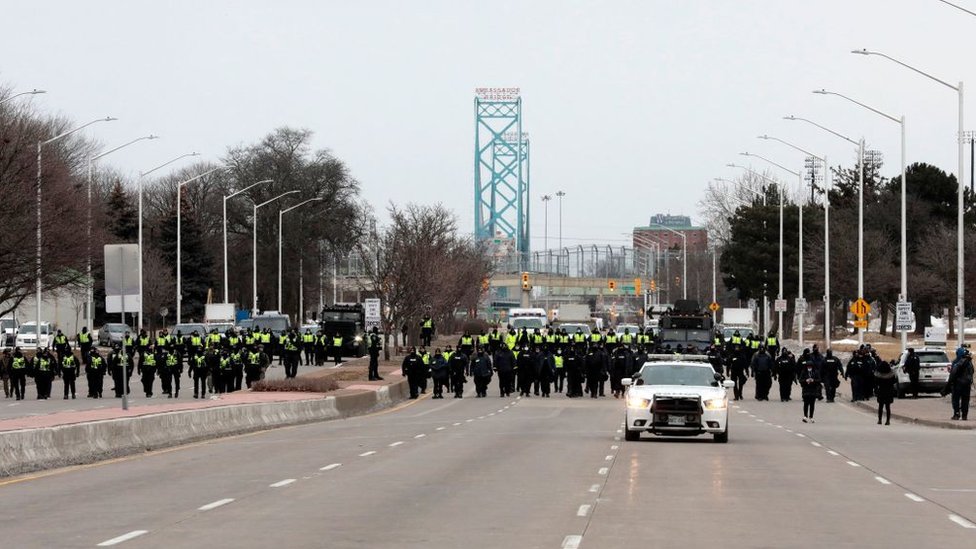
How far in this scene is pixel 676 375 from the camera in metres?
29.7

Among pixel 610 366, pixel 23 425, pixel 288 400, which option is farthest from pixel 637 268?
pixel 23 425

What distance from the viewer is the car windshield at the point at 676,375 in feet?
96.8

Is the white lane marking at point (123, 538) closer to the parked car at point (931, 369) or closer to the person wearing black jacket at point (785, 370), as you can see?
the person wearing black jacket at point (785, 370)

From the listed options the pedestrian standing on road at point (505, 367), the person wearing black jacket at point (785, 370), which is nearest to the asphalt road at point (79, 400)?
the pedestrian standing on road at point (505, 367)

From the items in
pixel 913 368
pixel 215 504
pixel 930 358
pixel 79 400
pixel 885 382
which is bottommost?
pixel 79 400

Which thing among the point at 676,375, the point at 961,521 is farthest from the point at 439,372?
the point at 961,521

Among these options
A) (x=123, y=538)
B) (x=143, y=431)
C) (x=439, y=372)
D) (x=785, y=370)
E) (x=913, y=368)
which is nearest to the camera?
(x=123, y=538)

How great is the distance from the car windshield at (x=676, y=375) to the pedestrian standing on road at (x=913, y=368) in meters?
20.5

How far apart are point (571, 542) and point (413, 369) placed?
36905mm

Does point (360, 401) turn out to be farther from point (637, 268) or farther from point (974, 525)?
point (637, 268)

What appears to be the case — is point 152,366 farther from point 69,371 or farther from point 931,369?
point 931,369

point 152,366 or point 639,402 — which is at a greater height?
point 152,366

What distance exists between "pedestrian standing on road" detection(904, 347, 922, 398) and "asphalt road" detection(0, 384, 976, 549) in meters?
16.6

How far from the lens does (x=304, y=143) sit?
118438 millimetres
